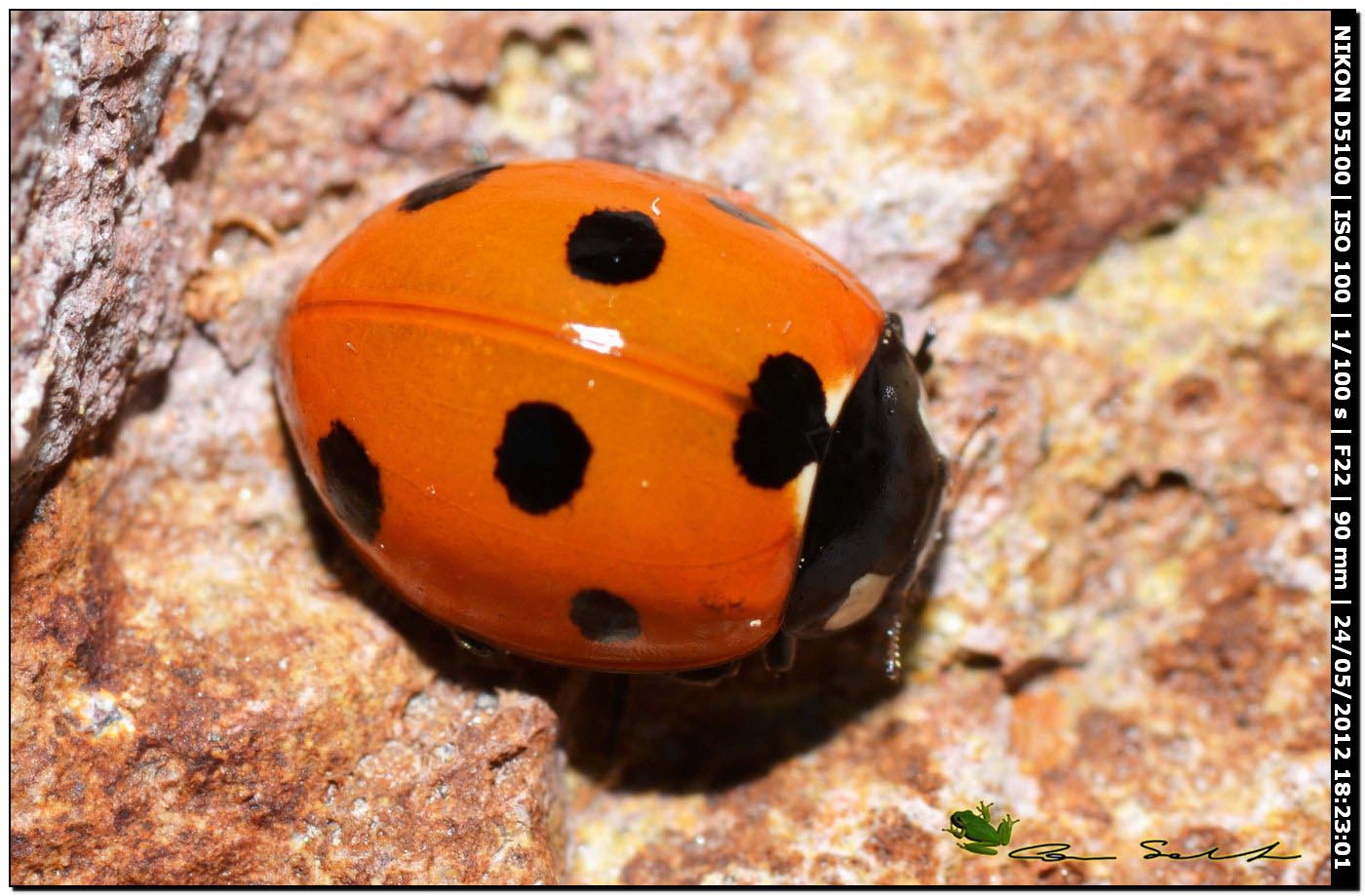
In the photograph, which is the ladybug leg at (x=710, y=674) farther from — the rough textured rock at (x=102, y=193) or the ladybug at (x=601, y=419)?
the rough textured rock at (x=102, y=193)

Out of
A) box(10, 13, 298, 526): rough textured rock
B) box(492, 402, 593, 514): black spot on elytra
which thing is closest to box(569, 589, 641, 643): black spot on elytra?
box(492, 402, 593, 514): black spot on elytra

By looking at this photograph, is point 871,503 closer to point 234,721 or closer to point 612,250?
point 612,250

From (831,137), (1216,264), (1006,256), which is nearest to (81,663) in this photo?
(831,137)

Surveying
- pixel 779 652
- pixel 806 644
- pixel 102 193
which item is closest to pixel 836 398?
pixel 779 652

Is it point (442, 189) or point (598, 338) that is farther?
point (442, 189)

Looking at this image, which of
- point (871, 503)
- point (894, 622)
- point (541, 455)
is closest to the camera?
point (541, 455)

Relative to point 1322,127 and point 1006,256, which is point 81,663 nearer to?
point 1006,256

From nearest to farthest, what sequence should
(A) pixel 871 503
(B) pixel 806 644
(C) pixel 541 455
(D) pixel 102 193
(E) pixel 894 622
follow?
(C) pixel 541 455 < (D) pixel 102 193 < (A) pixel 871 503 < (E) pixel 894 622 < (B) pixel 806 644

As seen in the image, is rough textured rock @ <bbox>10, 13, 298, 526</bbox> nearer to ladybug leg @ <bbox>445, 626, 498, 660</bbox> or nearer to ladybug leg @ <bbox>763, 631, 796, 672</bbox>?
ladybug leg @ <bbox>445, 626, 498, 660</bbox>

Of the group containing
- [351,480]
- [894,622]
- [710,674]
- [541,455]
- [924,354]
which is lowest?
[710,674]
